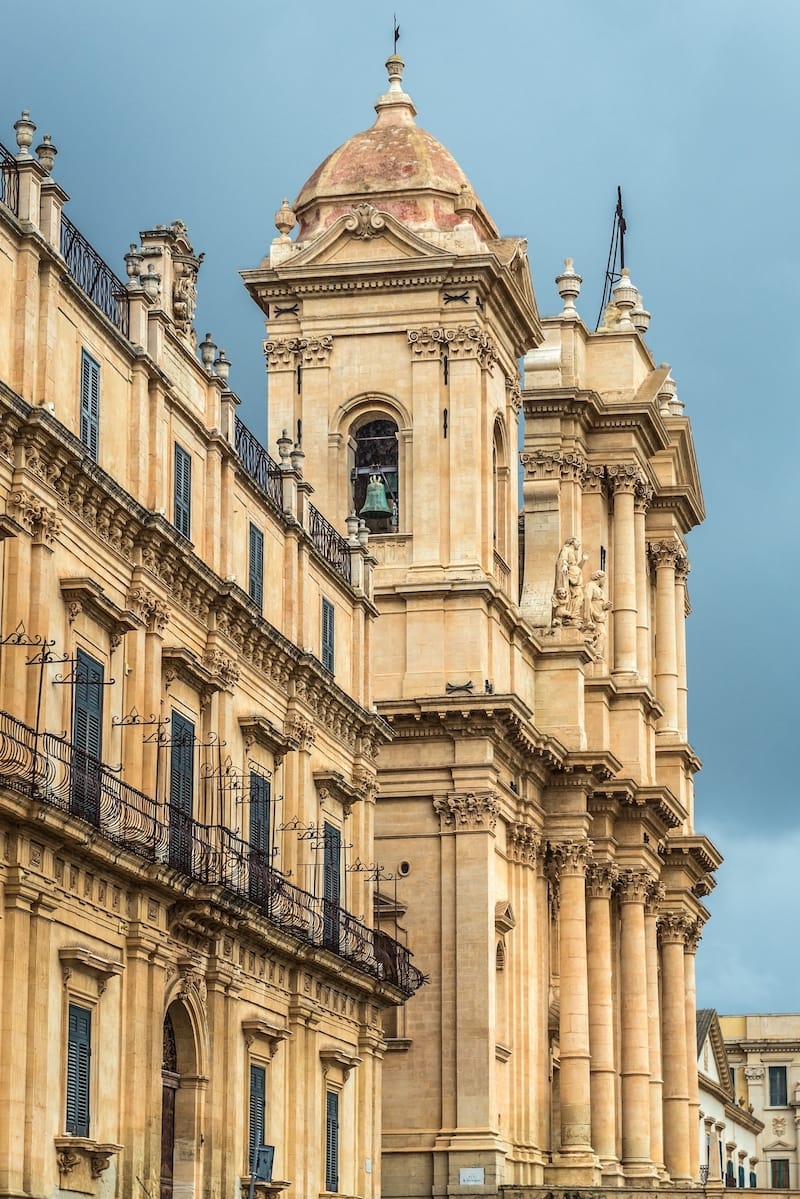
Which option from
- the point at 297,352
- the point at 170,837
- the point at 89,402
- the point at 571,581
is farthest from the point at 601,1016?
the point at 89,402

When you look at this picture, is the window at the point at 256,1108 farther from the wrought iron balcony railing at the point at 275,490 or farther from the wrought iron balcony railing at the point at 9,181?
the wrought iron balcony railing at the point at 9,181

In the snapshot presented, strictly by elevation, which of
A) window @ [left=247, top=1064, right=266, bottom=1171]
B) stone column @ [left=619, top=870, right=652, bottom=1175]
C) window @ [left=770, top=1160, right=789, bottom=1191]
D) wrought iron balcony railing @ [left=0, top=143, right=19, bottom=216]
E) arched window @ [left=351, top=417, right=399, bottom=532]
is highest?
arched window @ [left=351, top=417, right=399, bottom=532]

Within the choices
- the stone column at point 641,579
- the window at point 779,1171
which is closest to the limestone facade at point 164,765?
the stone column at point 641,579

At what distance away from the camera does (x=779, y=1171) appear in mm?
136125

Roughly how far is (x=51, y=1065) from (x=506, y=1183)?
27.4m

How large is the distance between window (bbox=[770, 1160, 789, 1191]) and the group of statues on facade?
68486 mm

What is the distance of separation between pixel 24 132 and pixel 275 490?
13.7 metres

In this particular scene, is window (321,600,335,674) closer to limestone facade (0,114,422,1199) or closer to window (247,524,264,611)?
limestone facade (0,114,422,1199)

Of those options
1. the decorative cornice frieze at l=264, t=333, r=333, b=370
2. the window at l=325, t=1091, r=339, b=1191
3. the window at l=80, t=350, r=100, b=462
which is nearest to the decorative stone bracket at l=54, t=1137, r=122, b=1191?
the window at l=80, t=350, r=100, b=462

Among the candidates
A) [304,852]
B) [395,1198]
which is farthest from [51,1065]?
[395,1198]

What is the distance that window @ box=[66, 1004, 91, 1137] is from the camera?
3650cm

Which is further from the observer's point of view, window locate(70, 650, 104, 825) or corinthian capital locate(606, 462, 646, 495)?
corinthian capital locate(606, 462, 646, 495)

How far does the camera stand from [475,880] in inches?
2438

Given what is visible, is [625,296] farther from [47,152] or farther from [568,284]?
[47,152]
